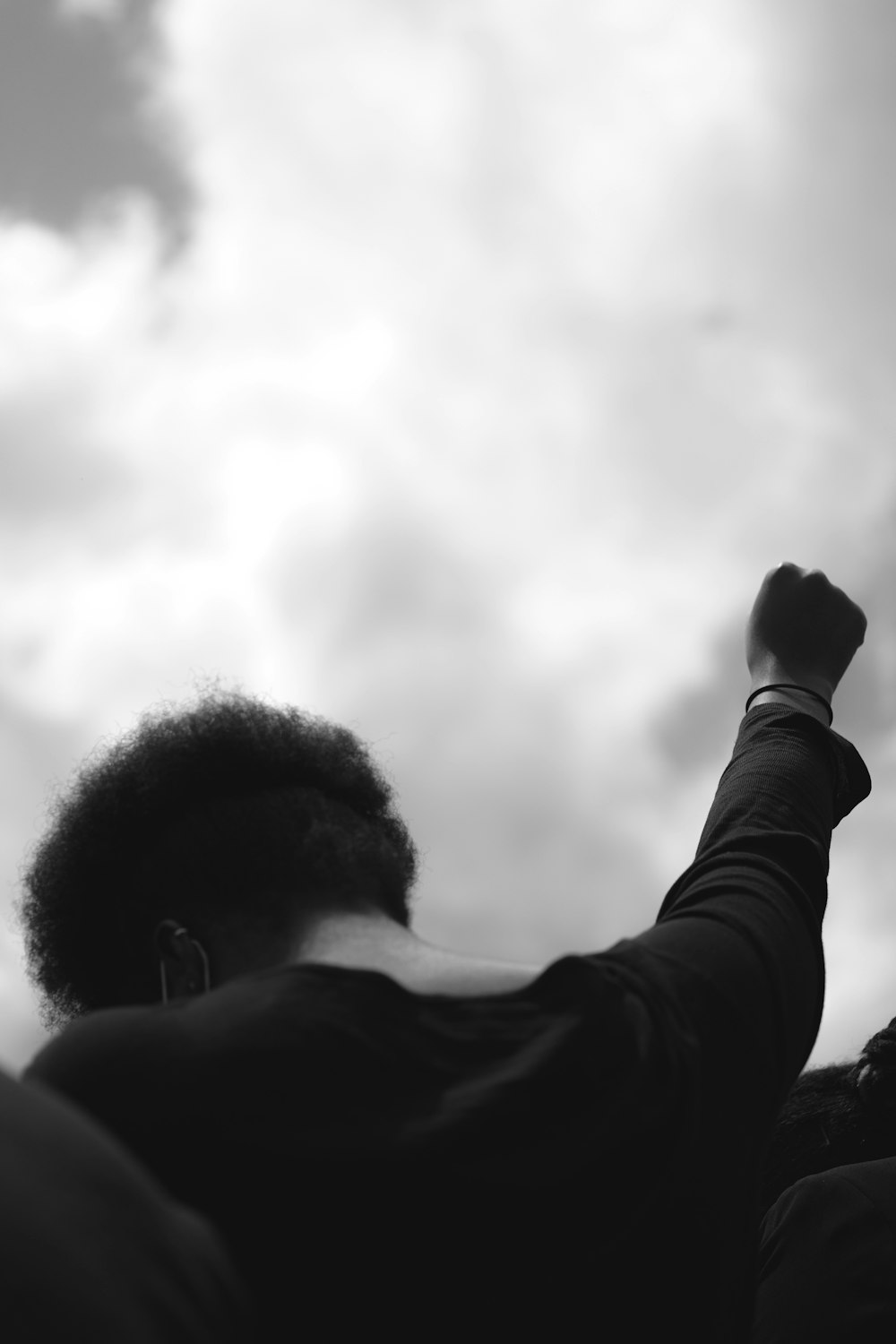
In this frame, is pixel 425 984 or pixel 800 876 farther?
pixel 800 876

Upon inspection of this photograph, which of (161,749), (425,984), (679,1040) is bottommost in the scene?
(679,1040)

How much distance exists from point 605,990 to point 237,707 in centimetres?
135

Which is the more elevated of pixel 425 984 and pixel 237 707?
pixel 237 707

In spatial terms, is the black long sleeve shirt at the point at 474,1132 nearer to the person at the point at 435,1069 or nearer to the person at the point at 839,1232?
the person at the point at 435,1069

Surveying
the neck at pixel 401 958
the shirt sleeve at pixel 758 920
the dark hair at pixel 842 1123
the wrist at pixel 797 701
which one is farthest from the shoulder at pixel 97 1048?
the dark hair at pixel 842 1123

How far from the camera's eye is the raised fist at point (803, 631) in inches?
121

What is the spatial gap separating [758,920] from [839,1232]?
1.36 metres

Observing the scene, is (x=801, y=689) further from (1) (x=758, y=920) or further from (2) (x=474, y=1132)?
(2) (x=474, y=1132)

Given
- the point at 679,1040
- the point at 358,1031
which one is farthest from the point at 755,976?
the point at 358,1031

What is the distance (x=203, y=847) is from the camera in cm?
245

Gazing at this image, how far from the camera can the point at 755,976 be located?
2.07 metres

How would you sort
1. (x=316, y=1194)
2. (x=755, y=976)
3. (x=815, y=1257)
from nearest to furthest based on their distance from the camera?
1. (x=316, y=1194)
2. (x=755, y=976)
3. (x=815, y=1257)

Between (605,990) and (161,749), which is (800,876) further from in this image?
(161,749)

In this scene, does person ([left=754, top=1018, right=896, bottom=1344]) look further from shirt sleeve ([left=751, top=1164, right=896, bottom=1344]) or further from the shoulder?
the shoulder
